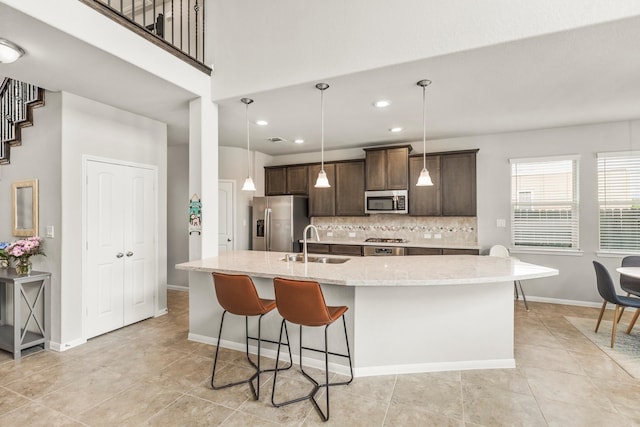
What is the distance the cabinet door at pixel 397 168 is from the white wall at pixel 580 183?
0.64 meters

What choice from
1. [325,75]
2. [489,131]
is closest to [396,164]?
[489,131]

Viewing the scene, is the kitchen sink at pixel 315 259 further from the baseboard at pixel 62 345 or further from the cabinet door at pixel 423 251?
the baseboard at pixel 62 345

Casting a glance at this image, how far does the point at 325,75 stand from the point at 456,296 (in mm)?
2256

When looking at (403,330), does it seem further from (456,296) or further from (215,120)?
(215,120)

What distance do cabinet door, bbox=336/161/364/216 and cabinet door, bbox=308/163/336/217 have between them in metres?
0.08

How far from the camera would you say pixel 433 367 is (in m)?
2.72

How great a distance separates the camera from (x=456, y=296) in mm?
2729

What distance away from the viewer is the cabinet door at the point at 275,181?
6207 millimetres

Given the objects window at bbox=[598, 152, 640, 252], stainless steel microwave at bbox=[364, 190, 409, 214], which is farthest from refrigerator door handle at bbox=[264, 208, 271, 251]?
window at bbox=[598, 152, 640, 252]

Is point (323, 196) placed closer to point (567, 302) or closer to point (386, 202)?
point (386, 202)

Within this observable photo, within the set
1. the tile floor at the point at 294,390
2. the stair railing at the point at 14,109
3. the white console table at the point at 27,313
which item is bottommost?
the tile floor at the point at 294,390

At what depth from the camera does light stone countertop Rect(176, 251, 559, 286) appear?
2312 mm

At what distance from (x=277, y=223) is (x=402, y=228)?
222cm

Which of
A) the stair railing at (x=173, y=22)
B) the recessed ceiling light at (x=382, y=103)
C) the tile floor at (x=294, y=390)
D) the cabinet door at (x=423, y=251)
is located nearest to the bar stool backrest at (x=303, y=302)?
the tile floor at (x=294, y=390)
